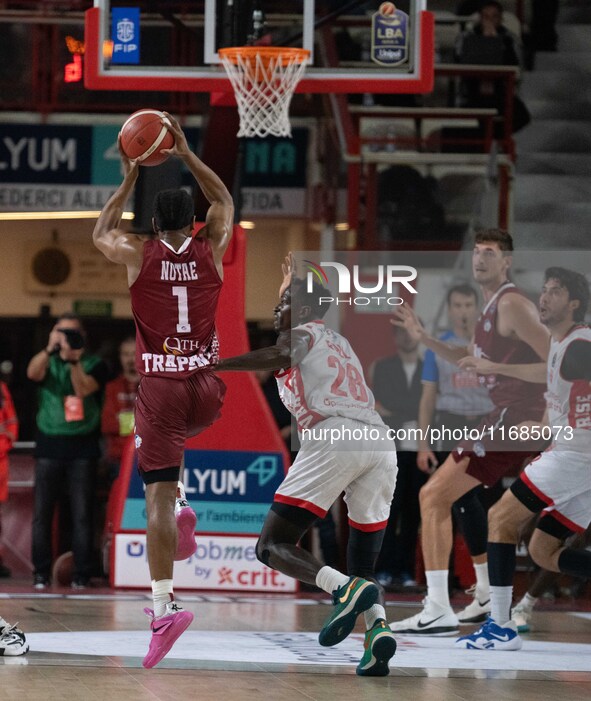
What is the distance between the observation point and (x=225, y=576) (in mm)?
11039

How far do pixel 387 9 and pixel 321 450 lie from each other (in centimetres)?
468

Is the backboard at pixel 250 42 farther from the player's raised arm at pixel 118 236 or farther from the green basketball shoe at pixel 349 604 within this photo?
the green basketball shoe at pixel 349 604

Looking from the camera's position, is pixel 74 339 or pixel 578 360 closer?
pixel 578 360

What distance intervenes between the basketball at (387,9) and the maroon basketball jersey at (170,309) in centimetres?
426

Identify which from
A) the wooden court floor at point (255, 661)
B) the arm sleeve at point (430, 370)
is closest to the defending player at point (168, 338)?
the wooden court floor at point (255, 661)

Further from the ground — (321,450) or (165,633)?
(321,450)

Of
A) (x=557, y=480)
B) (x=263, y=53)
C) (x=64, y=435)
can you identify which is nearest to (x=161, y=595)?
(x=557, y=480)

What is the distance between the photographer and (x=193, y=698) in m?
6.22

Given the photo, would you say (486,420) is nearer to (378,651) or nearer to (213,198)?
(378,651)

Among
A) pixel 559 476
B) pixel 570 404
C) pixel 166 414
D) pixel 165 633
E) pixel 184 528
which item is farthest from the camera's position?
pixel 570 404

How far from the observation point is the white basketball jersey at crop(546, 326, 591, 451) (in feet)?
26.8

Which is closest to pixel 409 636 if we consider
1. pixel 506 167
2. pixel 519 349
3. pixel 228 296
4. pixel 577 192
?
pixel 519 349

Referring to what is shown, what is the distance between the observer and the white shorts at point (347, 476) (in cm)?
733

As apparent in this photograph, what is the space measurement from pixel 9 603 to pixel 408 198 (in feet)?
23.1
